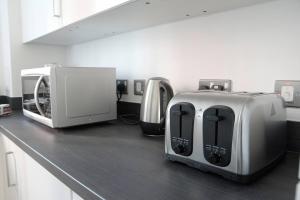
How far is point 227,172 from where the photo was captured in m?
0.59

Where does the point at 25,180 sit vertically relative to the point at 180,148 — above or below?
below

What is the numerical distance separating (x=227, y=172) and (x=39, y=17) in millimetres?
1444

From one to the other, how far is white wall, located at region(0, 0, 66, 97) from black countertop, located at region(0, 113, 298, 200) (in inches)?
36.3

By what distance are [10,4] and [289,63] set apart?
1.85 m

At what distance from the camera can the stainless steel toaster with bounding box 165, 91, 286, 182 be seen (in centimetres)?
57

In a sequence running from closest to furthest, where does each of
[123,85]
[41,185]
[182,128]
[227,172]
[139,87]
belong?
[227,172] < [182,128] < [41,185] < [139,87] < [123,85]

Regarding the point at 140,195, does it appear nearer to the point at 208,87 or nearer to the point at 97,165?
the point at 97,165

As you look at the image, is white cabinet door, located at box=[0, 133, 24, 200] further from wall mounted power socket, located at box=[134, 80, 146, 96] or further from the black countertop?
wall mounted power socket, located at box=[134, 80, 146, 96]

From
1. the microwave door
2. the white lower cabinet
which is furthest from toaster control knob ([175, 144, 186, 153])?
the microwave door

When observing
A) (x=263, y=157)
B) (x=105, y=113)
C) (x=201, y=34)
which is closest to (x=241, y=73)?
(x=201, y=34)

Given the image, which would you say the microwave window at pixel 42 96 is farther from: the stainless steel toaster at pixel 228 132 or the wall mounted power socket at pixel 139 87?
the stainless steel toaster at pixel 228 132

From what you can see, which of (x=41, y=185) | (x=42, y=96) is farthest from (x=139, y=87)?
(x=41, y=185)

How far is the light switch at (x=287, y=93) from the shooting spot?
78cm

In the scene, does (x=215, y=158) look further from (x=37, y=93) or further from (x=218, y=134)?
(x=37, y=93)
